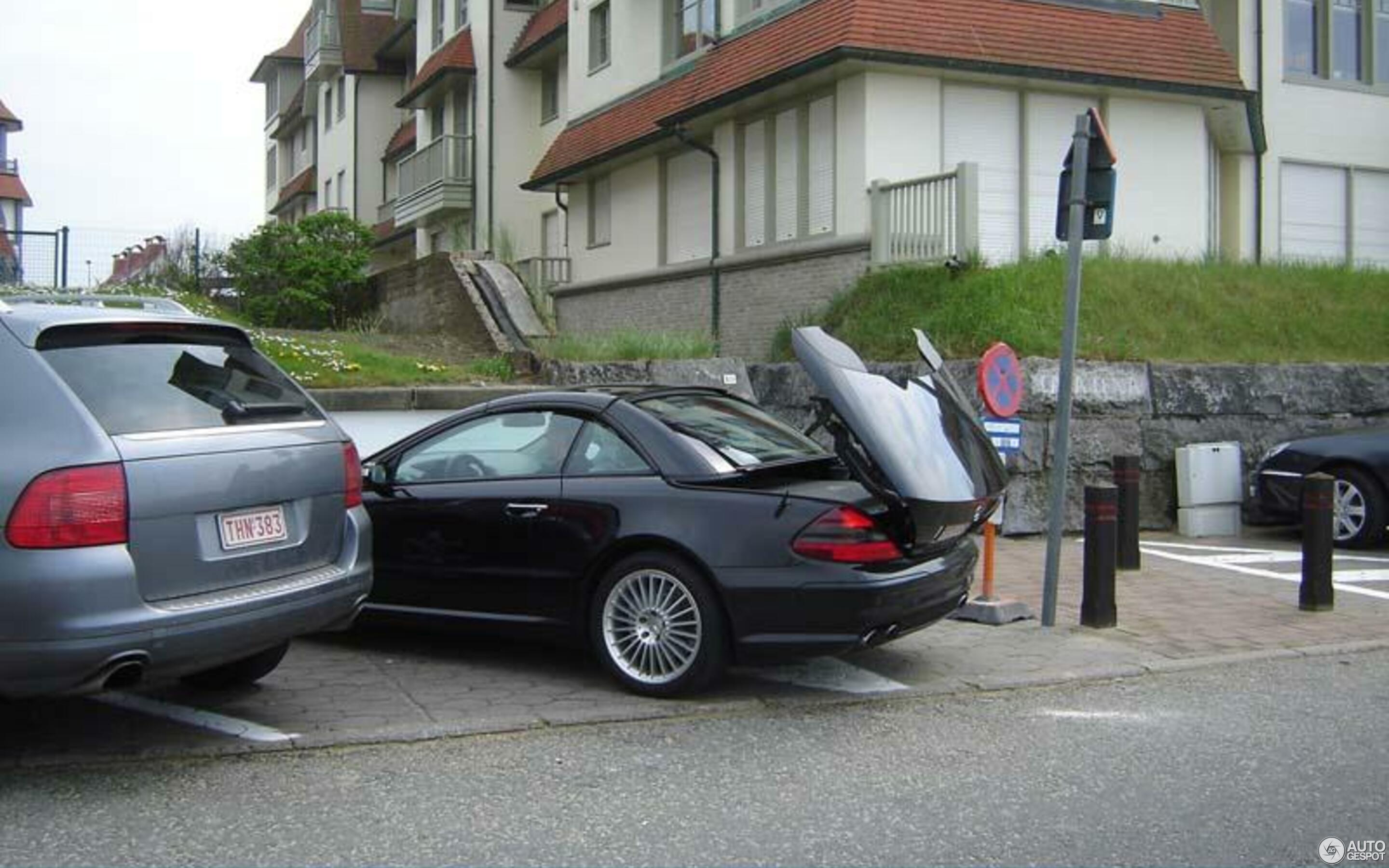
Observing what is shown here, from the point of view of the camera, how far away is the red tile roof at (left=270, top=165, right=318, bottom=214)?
151 ft

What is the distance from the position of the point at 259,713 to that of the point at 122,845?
168cm

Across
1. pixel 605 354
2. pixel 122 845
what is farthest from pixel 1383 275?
pixel 122 845

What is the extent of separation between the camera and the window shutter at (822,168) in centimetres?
1656

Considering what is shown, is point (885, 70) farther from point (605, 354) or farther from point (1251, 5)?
point (1251, 5)

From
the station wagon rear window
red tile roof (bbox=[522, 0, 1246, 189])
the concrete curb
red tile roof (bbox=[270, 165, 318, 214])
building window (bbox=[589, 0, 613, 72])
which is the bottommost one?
the concrete curb

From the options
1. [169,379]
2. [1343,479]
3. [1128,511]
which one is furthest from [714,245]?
[169,379]

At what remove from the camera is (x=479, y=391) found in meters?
11.9

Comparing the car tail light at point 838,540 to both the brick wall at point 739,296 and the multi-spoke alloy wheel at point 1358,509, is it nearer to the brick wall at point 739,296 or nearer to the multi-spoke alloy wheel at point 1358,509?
the multi-spoke alloy wheel at point 1358,509

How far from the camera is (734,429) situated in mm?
6797

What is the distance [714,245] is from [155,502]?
14.6m

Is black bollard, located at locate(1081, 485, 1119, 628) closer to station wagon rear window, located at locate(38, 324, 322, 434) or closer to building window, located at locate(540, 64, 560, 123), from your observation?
station wagon rear window, located at locate(38, 324, 322, 434)

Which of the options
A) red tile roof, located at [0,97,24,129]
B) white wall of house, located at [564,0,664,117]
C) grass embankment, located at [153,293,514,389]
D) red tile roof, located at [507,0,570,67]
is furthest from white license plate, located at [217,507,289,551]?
red tile roof, located at [0,97,24,129]

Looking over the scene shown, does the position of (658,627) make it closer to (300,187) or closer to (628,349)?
(628,349)

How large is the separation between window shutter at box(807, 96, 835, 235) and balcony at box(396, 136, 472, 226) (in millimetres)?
14237
